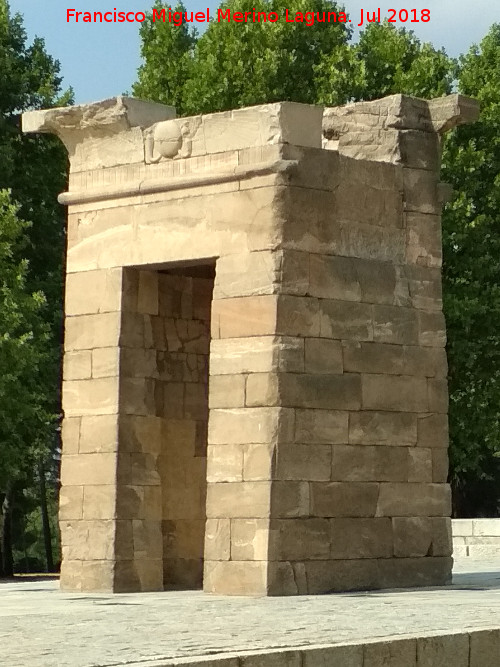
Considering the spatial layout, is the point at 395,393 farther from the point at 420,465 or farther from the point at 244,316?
the point at 244,316

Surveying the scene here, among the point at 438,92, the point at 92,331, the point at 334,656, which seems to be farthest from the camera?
the point at 438,92

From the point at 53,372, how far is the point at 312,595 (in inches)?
642

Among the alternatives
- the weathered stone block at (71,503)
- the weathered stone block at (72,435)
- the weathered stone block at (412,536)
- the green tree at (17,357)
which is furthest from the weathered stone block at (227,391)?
the green tree at (17,357)

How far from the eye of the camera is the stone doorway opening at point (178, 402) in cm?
1488

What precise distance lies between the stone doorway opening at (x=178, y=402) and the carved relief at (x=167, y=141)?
1071mm

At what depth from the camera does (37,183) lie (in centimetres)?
3127

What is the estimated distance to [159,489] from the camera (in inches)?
587

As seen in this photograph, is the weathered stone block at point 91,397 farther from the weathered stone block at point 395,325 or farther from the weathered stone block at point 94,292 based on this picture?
the weathered stone block at point 395,325

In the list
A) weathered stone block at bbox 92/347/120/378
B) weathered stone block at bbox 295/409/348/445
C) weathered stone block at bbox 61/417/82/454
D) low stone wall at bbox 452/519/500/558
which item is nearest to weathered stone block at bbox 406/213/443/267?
weathered stone block at bbox 295/409/348/445

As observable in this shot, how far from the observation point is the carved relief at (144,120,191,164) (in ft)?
46.7

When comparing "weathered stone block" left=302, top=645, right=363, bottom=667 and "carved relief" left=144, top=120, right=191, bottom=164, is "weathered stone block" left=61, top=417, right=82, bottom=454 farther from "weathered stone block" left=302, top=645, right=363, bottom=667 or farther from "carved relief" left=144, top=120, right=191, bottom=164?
"weathered stone block" left=302, top=645, right=363, bottom=667

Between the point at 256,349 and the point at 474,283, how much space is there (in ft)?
60.3

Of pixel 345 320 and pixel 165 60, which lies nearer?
pixel 345 320

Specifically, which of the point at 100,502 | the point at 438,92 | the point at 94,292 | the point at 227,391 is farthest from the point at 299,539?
the point at 438,92
